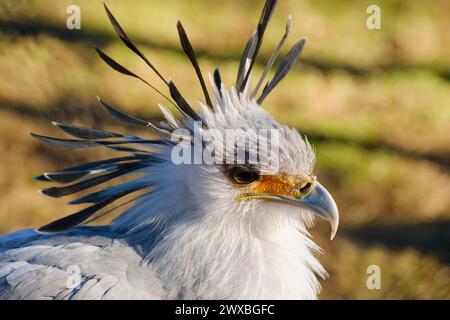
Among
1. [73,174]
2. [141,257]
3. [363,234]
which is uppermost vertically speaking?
[73,174]

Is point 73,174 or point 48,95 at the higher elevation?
point 48,95

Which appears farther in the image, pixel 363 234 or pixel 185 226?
pixel 363 234

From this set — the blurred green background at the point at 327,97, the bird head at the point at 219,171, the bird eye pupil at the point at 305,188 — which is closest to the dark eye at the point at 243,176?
the bird head at the point at 219,171

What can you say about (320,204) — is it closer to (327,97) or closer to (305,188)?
(305,188)

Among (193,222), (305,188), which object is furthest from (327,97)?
(193,222)

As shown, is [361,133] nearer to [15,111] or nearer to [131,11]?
[131,11]

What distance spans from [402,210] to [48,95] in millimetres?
1850

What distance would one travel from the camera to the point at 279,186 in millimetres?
1816

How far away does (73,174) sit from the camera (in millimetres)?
1838

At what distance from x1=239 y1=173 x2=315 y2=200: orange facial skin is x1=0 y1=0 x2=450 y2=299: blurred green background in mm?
1369

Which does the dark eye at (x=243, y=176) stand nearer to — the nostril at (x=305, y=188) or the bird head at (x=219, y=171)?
the bird head at (x=219, y=171)
